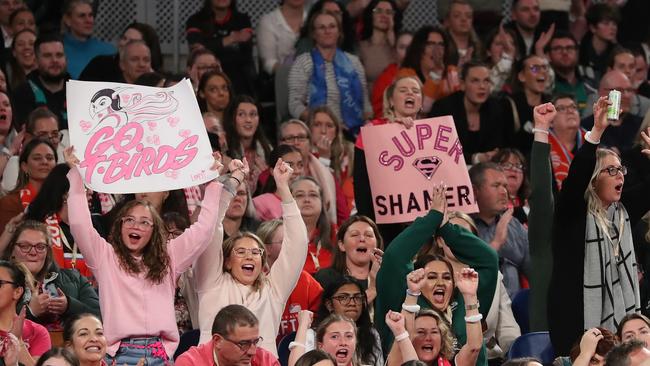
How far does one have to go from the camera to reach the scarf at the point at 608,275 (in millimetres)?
9375

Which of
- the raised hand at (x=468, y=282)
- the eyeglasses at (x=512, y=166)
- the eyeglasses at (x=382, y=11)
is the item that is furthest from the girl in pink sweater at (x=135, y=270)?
the eyeglasses at (x=382, y=11)

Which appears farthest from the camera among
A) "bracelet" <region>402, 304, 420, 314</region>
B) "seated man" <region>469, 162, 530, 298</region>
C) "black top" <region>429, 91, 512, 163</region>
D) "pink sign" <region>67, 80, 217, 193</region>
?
"black top" <region>429, 91, 512, 163</region>

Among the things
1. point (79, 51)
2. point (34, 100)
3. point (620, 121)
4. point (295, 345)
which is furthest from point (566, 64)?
point (295, 345)

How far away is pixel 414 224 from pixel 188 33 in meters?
4.71

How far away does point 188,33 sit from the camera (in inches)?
542

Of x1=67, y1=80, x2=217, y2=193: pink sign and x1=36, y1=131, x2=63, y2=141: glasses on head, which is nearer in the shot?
x1=67, y1=80, x2=217, y2=193: pink sign

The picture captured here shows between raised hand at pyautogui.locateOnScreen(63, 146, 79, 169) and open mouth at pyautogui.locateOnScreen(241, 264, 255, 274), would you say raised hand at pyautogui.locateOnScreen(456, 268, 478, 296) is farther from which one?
raised hand at pyautogui.locateOnScreen(63, 146, 79, 169)

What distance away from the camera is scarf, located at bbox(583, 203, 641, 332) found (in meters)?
9.38

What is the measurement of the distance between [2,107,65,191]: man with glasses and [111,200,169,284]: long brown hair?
2.29 m

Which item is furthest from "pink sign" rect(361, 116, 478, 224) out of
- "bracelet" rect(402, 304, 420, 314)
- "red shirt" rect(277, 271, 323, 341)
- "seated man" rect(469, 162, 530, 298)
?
"bracelet" rect(402, 304, 420, 314)

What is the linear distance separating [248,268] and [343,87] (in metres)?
4.22

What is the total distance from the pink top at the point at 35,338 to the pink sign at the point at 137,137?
788 millimetres

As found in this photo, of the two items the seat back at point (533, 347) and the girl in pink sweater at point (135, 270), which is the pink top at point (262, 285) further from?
the seat back at point (533, 347)

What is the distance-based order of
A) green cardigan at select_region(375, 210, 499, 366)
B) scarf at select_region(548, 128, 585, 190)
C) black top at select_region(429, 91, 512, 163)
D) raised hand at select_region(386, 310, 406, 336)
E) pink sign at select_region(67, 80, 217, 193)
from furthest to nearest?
black top at select_region(429, 91, 512, 163), scarf at select_region(548, 128, 585, 190), green cardigan at select_region(375, 210, 499, 366), pink sign at select_region(67, 80, 217, 193), raised hand at select_region(386, 310, 406, 336)
